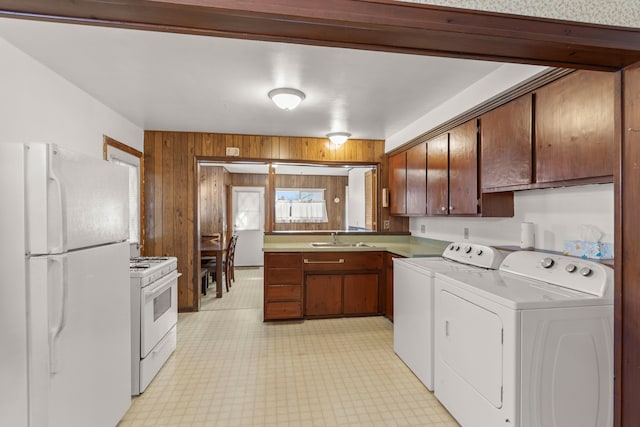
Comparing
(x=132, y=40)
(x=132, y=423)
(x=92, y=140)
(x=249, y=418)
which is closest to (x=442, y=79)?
(x=132, y=40)

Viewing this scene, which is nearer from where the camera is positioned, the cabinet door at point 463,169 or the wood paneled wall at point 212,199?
the cabinet door at point 463,169

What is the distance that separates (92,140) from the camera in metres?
2.89

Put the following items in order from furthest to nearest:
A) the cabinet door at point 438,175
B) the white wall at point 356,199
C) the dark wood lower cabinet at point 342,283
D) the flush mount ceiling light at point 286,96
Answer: the white wall at point 356,199 → the dark wood lower cabinet at point 342,283 → the cabinet door at point 438,175 → the flush mount ceiling light at point 286,96

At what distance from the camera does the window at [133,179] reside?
11.3 feet

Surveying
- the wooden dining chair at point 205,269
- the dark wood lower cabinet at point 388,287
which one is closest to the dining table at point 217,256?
the wooden dining chair at point 205,269

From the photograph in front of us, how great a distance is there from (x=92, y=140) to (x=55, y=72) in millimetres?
664

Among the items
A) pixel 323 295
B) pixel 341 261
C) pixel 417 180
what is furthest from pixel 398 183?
pixel 323 295

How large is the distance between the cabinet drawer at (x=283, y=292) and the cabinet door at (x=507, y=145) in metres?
2.33

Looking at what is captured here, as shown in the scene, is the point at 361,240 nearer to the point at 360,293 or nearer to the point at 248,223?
the point at 360,293

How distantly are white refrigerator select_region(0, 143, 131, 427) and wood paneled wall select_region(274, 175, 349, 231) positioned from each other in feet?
19.0

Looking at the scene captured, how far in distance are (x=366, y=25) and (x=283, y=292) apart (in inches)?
131

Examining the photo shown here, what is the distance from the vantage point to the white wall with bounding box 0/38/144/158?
1943 mm

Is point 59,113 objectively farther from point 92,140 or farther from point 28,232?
point 28,232

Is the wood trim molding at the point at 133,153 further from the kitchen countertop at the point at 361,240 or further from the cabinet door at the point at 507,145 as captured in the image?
the cabinet door at the point at 507,145
